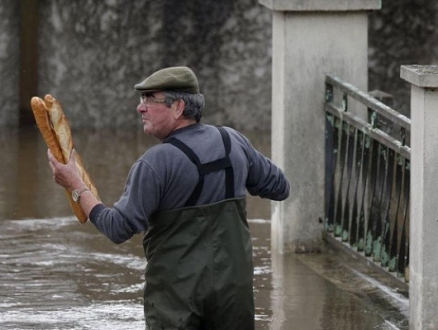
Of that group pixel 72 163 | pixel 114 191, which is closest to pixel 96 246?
pixel 114 191

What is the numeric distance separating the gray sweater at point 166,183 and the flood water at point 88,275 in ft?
6.77

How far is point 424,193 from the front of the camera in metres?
7.28

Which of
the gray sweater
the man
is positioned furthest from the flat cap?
the gray sweater

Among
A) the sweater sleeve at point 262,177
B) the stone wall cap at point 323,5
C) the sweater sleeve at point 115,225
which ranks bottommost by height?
the sweater sleeve at point 115,225

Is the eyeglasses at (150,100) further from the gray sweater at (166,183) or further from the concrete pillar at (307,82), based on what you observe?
the concrete pillar at (307,82)

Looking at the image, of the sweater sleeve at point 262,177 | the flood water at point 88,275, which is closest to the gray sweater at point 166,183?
the sweater sleeve at point 262,177

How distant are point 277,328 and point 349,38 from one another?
2.30 meters

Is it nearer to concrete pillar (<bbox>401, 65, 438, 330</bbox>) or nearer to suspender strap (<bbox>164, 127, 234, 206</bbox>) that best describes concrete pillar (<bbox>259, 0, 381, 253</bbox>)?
concrete pillar (<bbox>401, 65, 438, 330</bbox>)

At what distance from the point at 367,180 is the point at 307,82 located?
876 millimetres

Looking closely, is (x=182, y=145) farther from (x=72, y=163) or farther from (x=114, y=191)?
(x=114, y=191)

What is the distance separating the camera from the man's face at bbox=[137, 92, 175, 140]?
5758 mm

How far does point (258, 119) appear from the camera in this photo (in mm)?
13508

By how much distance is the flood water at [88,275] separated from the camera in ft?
25.6

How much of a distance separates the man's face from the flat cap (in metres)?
0.04
